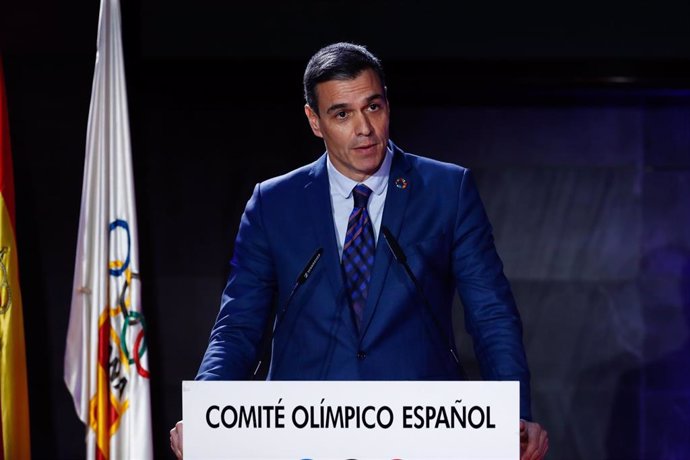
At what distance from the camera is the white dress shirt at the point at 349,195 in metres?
2.61

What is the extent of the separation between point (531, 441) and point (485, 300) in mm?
518

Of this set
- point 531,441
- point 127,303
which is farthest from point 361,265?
point 127,303

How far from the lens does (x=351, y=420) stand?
180 cm

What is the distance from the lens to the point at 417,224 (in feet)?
8.33

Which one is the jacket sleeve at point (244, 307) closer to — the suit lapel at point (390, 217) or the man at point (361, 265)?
the man at point (361, 265)

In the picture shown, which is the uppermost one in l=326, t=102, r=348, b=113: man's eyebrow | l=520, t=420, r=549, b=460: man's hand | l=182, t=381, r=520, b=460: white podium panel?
l=326, t=102, r=348, b=113: man's eyebrow

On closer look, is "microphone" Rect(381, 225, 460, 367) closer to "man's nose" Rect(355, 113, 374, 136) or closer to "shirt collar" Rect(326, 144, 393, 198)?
"shirt collar" Rect(326, 144, 393, 198)

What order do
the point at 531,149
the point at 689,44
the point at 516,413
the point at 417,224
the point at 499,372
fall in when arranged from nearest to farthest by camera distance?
the point at 516,413 < the point at 499,372 < the point at 417,224 < the point at 689,44 < the point at 531,149

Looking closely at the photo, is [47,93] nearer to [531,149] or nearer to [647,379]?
[531,149]

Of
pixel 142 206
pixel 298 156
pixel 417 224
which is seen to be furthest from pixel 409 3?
pixel 417 224

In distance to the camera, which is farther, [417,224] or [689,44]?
[689,44]

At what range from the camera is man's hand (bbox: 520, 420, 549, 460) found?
1917mm

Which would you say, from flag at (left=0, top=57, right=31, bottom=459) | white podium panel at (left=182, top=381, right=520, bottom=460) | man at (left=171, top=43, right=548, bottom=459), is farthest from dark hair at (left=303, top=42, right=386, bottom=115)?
flag at (left=0, top=57, right=31, bottom=459)

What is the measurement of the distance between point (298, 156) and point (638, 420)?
1.95 meters
